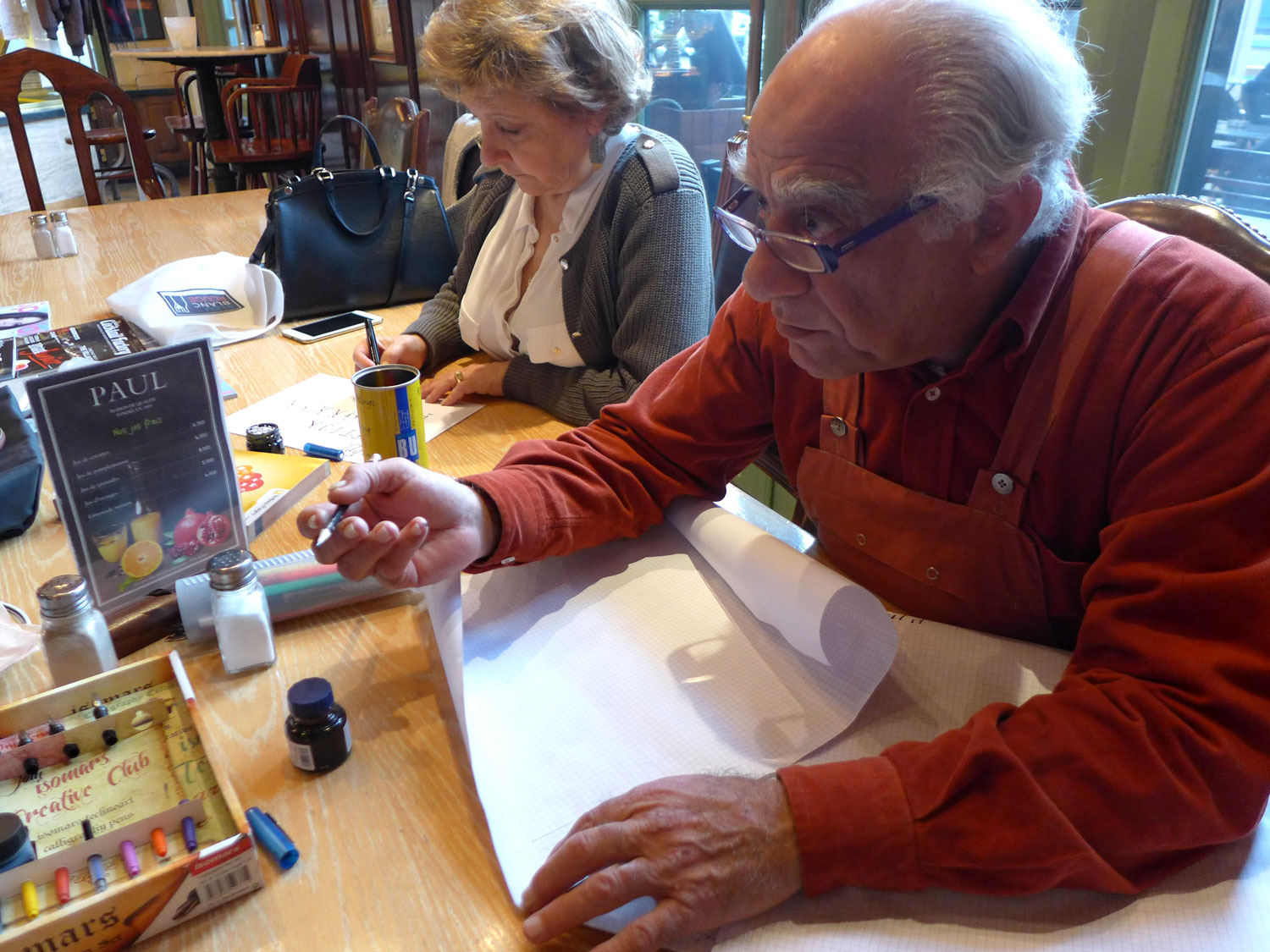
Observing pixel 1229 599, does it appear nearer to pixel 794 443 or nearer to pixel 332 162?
pixel 794 443

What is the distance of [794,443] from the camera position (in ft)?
3.53

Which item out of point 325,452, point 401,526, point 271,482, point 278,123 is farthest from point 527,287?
point 278,123

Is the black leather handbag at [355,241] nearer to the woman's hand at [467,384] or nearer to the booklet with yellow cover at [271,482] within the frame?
the woman's hand at [467,384]

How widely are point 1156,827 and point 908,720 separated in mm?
201

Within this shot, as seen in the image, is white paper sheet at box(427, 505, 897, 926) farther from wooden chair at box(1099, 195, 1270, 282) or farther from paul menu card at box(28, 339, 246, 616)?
wooden chair at box(1099, 195, 1270, 282)

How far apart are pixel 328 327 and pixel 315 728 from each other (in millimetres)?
1253

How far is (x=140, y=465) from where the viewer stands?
34.3 inches

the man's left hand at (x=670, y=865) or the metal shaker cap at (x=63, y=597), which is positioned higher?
the metal shaker cap at (x=63, y=597)

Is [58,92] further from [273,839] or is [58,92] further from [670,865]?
[670,865]

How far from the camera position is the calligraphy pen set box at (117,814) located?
0.56 metres

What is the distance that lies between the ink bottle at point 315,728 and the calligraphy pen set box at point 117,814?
0.21 feet

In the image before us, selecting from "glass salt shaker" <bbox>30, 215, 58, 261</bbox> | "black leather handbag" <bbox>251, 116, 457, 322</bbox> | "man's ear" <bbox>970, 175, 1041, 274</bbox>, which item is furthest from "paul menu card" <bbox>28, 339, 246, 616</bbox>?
"glass salt shaker" <bbox>30, 215, 58, 261</bbox>

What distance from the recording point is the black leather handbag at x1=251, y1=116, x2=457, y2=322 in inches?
69.4

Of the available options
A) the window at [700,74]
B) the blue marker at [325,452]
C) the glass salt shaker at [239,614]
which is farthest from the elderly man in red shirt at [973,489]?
the window at [700,74]
